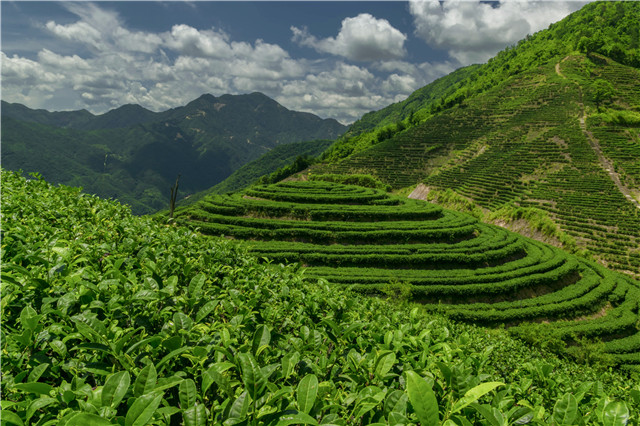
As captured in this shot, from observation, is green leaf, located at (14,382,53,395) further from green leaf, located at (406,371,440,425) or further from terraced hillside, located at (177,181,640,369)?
terraced hillside, located at (177,181,640,369)

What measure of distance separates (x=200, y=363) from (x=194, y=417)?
1.67ft

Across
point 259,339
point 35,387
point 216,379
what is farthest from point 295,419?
point 35,387

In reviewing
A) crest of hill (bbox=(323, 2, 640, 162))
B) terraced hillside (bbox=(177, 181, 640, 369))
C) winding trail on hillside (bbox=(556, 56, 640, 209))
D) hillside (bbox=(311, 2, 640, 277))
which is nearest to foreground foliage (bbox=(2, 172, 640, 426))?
terraced hillside (bbox=(177, 181, 640, 369))

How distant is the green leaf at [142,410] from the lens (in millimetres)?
1273

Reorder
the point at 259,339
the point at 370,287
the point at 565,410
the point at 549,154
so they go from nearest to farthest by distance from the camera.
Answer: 1. the point at 565,410
2. the point at 259,339
3. the point at 370,287
4. the point at 549,154

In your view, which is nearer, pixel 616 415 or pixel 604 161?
pixel 616 415

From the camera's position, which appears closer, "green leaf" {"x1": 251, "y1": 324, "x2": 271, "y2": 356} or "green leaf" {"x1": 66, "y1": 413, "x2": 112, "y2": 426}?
"green leaf" {"x1": 66, "y1": 413, "x2": 112, "y2": 426}

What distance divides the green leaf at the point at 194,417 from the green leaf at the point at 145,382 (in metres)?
0.24

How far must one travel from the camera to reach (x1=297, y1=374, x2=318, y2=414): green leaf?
60.1 inches

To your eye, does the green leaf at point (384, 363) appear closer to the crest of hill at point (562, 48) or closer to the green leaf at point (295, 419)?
the green leaf at point (295, 419)

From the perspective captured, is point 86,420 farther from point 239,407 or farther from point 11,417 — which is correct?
point 239,407

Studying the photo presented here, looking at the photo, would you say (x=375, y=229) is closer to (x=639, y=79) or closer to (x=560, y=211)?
(x=560, y=211)

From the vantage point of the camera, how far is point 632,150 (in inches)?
2098

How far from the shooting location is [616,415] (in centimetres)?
167
